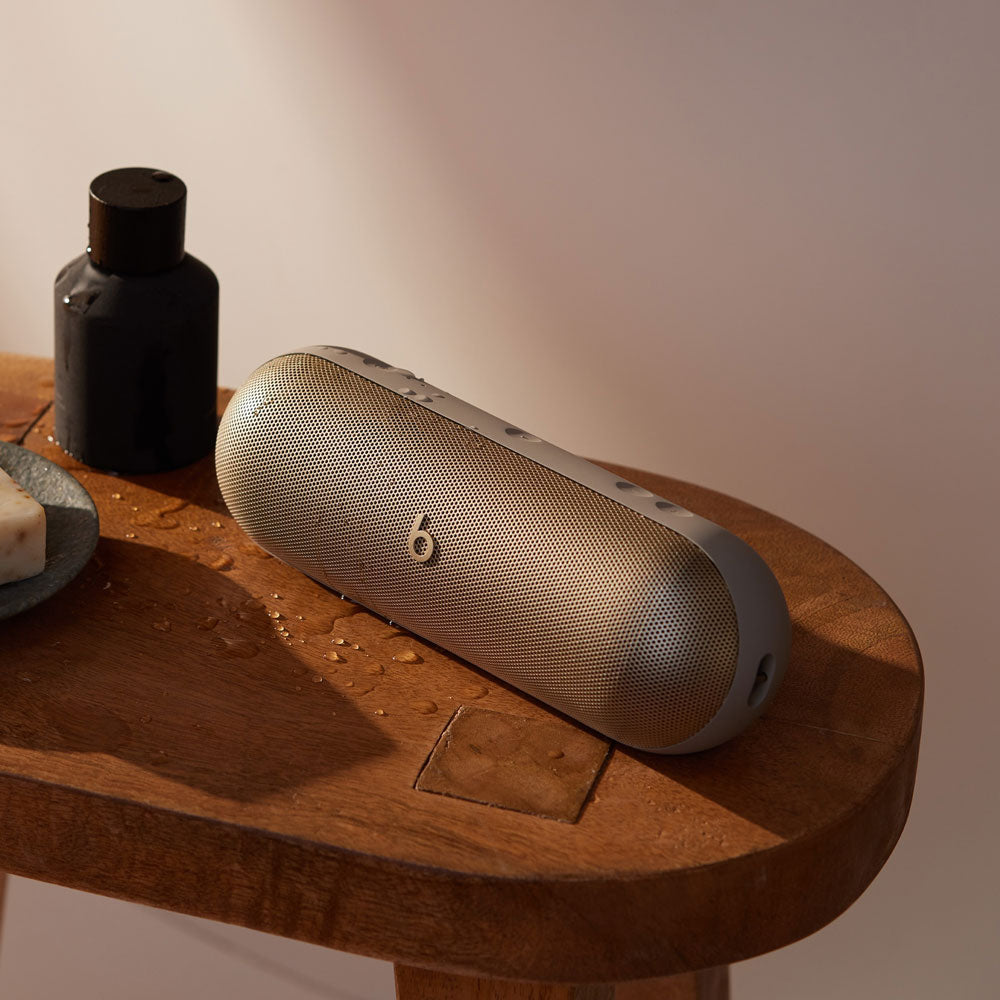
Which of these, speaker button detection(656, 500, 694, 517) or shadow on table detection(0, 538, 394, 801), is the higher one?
speaker button detection(656, 500, 694, 517)

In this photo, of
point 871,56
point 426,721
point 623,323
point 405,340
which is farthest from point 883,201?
point 426,721

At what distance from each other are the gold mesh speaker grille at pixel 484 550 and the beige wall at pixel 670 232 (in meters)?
0.38

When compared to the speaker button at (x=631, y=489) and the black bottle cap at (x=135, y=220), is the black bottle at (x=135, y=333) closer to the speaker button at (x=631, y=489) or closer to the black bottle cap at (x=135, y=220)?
the black bottle cap at (x=135, y=220)

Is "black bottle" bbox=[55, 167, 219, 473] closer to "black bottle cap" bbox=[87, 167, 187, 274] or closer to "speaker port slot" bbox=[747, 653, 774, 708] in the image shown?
"black bottle cap" bbox=[87, 167, 187, 274]

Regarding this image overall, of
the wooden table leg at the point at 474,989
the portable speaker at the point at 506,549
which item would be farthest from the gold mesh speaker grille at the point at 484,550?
the wooden table leg at the point at 474,989

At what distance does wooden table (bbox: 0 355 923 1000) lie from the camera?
1.67 ft

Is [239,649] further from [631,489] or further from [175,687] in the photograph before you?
[631,489]

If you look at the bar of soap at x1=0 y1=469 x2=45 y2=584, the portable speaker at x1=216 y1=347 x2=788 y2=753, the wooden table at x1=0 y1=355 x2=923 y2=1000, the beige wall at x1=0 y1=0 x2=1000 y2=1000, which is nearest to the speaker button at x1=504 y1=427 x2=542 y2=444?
the portable speaker at x1=216 y1=347 x2=788 y2=753

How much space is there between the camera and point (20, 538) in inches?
23.4

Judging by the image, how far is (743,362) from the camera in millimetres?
964

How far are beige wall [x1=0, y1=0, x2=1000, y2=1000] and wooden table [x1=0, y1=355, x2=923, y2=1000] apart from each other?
1.07 ft

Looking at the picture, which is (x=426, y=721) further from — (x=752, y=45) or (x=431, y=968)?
(x=752, y=45)

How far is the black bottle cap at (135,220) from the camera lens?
0.68 meters

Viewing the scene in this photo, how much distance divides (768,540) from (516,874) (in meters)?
0.28
